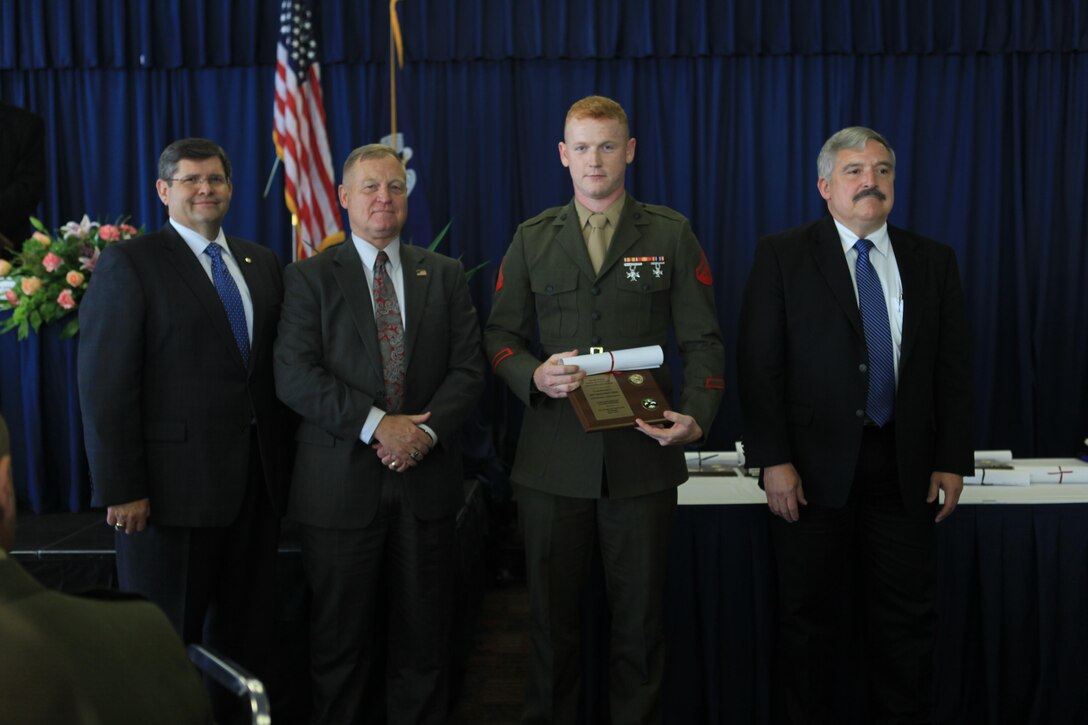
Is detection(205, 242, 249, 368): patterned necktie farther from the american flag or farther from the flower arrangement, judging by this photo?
the american flag

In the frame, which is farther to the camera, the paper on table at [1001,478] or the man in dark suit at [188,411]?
the paper on table at [1001,478]

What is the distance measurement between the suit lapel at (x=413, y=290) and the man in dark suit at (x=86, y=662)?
1417 mm

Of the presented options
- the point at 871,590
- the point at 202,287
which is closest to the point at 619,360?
the point at 871,590

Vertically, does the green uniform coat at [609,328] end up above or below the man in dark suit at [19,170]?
below

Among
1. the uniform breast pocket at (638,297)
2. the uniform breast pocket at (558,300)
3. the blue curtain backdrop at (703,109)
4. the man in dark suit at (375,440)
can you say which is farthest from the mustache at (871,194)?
the blue curtain backdrop at (703,109)

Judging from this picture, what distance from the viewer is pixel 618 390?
2264mm

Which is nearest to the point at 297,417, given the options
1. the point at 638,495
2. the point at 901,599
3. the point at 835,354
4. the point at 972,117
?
the point at 638,495

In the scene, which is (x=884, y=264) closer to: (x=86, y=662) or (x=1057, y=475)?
(x=1057, y=475)

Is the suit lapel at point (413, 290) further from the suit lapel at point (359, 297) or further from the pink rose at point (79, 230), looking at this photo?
the pink rose at point (79, 230)

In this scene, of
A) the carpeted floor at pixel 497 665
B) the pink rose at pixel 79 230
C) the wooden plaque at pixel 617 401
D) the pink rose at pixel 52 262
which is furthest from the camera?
the pink rose at pixel 79 230

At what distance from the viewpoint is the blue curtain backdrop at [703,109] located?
17.7ft

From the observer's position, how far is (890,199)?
2.53m

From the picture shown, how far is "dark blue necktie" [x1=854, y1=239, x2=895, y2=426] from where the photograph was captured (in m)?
2.49

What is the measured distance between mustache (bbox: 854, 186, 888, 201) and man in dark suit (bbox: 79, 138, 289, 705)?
1703 millimetres
